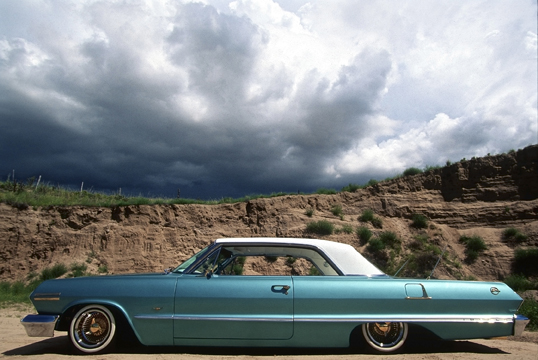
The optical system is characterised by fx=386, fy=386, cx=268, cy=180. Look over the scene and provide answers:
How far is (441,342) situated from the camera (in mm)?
5082

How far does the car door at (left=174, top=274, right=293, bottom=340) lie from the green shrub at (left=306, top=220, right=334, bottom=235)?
1275cm

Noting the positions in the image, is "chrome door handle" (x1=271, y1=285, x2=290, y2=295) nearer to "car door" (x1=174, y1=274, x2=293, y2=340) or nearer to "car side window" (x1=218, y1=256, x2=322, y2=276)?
"car door" (x1=174, y1=274, x2=293, y2=340)

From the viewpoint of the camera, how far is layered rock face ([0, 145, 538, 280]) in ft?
54.0

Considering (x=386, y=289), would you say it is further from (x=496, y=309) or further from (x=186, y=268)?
(x=186, y=268)

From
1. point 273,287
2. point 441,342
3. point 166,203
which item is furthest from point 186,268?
point 166,203

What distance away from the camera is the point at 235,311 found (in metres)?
4.22

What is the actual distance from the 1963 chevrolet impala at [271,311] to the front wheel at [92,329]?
0.03 feet

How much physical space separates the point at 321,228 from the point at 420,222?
4.87 metres

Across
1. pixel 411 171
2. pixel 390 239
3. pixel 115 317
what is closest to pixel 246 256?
pixel 115 317

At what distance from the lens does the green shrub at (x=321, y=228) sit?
55.4 feet

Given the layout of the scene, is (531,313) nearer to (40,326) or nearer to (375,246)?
(375,246)

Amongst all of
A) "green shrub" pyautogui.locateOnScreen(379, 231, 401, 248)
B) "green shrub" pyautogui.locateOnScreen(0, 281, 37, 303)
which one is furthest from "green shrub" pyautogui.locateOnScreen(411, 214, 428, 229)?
"green shrub" pyautogui.locateOnScreen(0, 281, 37, 303)

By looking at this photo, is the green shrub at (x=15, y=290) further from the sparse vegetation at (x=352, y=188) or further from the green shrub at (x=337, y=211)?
the sparse vegetation at (x=352, y=188)

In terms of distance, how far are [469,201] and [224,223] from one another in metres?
12.1
